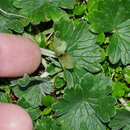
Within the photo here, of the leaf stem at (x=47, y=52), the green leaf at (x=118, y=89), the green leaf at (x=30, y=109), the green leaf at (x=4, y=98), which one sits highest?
the leaf stem at (x=47, y=52)

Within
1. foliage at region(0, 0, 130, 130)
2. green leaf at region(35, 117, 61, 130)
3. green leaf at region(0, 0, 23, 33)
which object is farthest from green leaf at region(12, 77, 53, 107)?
green leaf at region(0, 0, 23, 33)

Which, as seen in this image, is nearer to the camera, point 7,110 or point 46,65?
point 7,110

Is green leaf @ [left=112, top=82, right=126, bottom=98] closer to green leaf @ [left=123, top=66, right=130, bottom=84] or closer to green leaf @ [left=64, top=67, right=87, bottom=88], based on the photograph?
green leaf @ [left=123, top=66, right=130, bottom=84]

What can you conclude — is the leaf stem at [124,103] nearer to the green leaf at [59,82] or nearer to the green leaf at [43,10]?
the green leaf at [59,82]

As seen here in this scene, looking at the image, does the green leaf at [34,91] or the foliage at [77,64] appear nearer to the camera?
the foliage at [77,64]

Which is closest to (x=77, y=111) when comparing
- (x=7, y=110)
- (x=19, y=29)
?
(x=7, y=110)

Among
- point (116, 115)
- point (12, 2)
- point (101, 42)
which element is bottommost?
point (116, 115)

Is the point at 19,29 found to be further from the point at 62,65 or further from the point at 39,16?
the point at 62,65

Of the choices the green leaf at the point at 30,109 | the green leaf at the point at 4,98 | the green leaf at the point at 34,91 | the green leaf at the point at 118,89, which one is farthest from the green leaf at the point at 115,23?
the green leaf at the point at 4,98

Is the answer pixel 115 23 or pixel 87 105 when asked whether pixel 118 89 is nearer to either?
pixel 87 105
